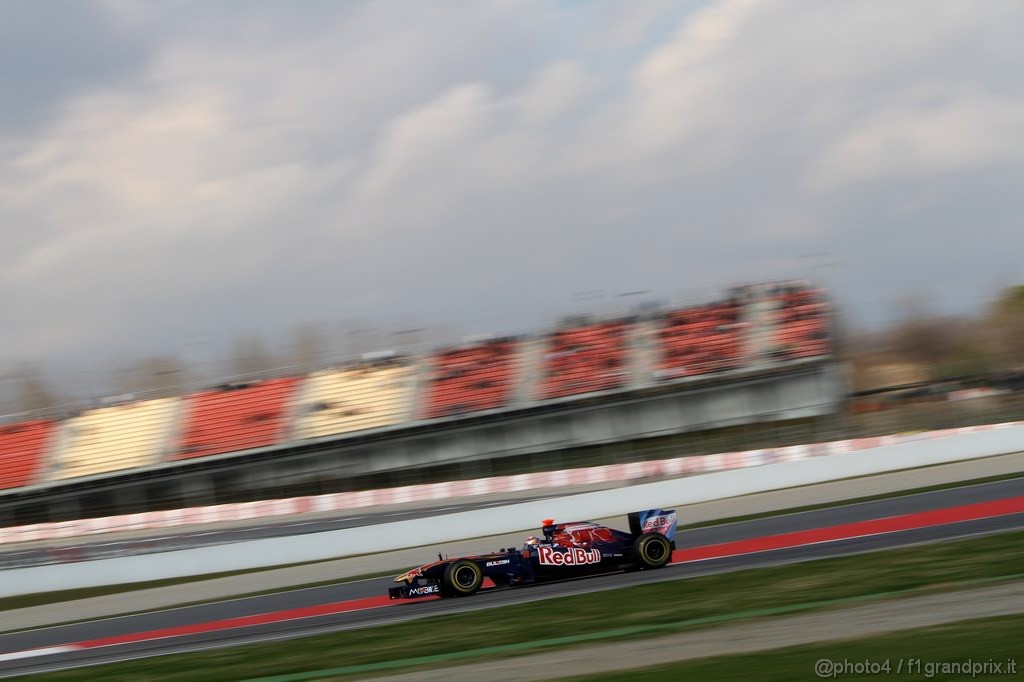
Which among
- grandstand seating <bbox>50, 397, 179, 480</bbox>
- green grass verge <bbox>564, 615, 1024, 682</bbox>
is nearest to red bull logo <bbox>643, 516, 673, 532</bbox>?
green grass verge <bbox>564, 615, 1024, 682</bbox>

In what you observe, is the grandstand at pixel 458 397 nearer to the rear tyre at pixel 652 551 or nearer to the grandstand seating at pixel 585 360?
A: the grandstand seating at pixel 585 360

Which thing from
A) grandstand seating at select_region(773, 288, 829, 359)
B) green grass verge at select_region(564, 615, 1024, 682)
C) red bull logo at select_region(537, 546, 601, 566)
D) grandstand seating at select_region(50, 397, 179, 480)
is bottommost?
green grass verge at select_region(564, 615, 1024, 682)

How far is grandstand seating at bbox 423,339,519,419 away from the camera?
3925cm

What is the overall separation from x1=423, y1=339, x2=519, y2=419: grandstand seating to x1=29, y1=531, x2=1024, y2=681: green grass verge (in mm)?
26907

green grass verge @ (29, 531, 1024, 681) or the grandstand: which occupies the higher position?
the grandstand

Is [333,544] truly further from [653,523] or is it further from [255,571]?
[653,523]

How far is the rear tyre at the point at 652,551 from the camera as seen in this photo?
13.8 m

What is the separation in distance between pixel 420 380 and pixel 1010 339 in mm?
32350

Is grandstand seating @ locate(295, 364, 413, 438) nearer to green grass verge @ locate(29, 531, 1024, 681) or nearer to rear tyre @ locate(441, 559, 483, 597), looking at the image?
rear tyre @ locate(441, 559, 483, 597)

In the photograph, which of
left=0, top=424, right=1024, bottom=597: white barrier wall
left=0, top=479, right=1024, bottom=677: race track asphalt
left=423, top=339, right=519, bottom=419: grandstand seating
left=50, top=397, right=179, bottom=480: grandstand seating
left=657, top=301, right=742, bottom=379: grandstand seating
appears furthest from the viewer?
left=50, top=397, right=179, bottom=480: grandstand seating

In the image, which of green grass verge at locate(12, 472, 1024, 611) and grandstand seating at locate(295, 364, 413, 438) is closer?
green grass verge at locate(12, 472, 1024, 611)

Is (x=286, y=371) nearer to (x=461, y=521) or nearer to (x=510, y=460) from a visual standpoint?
(x=510, y=460)

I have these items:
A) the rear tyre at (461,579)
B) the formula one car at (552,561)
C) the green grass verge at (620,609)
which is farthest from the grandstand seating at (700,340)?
the green grass verge at (620,609)

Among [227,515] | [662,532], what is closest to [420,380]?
[227,515]
